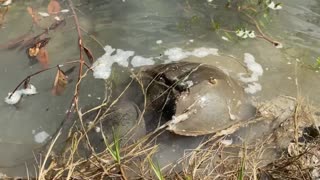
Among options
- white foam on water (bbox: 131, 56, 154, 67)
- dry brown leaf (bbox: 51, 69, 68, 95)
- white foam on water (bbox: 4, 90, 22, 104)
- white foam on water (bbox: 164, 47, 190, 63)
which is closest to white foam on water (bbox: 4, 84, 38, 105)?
white foam on water (bbox: 4, 90, 22, 104)

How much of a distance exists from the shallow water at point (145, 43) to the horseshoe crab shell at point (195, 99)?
570 mm

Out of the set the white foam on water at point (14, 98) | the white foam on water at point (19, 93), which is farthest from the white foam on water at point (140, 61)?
Result: the white foam on water at point (14, 98)

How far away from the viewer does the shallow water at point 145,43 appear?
134 inches

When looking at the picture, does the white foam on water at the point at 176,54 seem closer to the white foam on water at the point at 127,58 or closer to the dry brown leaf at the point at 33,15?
the white foam on water at the point at 127,58

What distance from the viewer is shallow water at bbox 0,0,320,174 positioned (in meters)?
3.40

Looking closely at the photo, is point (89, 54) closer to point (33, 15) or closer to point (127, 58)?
point (127, 58)

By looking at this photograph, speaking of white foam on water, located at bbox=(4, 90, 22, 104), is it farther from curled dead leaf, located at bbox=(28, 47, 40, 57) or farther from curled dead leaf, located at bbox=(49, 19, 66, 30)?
curled dead leaf, located at bbox=(49, 19, 66, 30)

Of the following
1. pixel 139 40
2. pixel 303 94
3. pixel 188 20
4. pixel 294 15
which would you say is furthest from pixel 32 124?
pixel 294 15

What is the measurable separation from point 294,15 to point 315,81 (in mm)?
812

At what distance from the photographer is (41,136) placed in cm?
325

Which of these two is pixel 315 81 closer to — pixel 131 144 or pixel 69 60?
pixel 131 144

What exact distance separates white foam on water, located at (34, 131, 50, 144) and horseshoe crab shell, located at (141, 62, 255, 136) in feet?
2.64

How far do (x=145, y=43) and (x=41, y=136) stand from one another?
1.27 meters

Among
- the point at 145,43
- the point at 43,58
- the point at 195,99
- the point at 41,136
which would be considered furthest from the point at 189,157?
the point at 43,58
